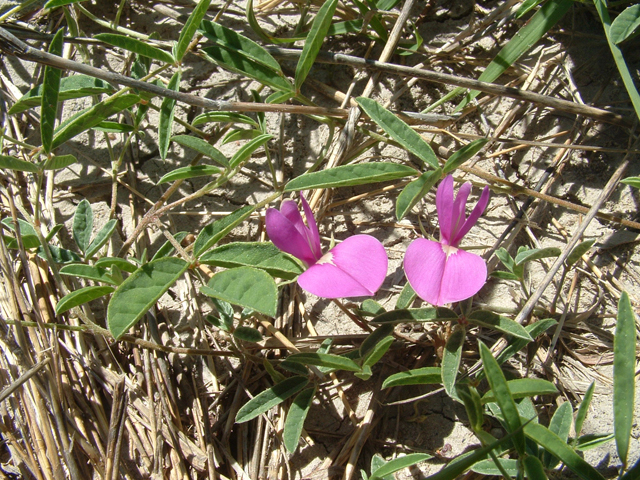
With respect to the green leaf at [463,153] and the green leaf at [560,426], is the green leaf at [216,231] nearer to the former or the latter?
the green leaf at [463,153]

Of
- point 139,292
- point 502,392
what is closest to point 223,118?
point 139,292

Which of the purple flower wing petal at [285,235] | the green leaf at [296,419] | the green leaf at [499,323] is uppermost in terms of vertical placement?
the purple flower wing petal at [285,235]

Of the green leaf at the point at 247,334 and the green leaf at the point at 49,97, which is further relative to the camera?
the green leaf at the point at 247,334

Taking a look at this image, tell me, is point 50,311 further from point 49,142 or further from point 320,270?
point 320,270

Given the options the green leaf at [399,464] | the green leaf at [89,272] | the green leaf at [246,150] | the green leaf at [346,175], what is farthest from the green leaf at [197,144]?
the green leaf at [399,464]

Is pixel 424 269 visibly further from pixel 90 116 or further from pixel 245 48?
pixel 90 116
